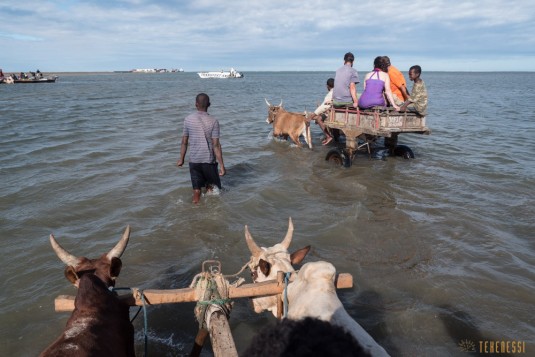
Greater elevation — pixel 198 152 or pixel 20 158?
pixel 198 152

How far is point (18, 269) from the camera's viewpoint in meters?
5.35

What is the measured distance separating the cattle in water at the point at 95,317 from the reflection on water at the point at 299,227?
1.14 meters

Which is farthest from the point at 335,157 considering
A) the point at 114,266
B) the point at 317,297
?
the point at 317,297

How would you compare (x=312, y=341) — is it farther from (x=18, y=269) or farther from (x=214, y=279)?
(x=18, y=269)

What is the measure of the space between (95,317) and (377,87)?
876cm

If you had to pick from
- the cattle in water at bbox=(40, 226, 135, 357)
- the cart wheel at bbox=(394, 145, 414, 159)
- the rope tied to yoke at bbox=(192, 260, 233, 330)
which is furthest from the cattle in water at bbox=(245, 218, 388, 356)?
the cart wheel at bbox=(394, 145, 414, 159)

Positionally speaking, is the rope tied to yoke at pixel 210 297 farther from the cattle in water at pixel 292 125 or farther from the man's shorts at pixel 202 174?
the cattle in water at pixel 292 125

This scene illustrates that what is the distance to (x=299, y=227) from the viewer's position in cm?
675

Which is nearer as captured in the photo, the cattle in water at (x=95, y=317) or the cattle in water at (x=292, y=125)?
the cattle in water at (x=95, y=317)

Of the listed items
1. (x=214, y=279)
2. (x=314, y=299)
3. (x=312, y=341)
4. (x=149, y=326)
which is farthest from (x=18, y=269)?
(x=312, y=341)

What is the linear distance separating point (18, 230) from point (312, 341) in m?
6.69

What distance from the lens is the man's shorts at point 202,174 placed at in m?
7.17
